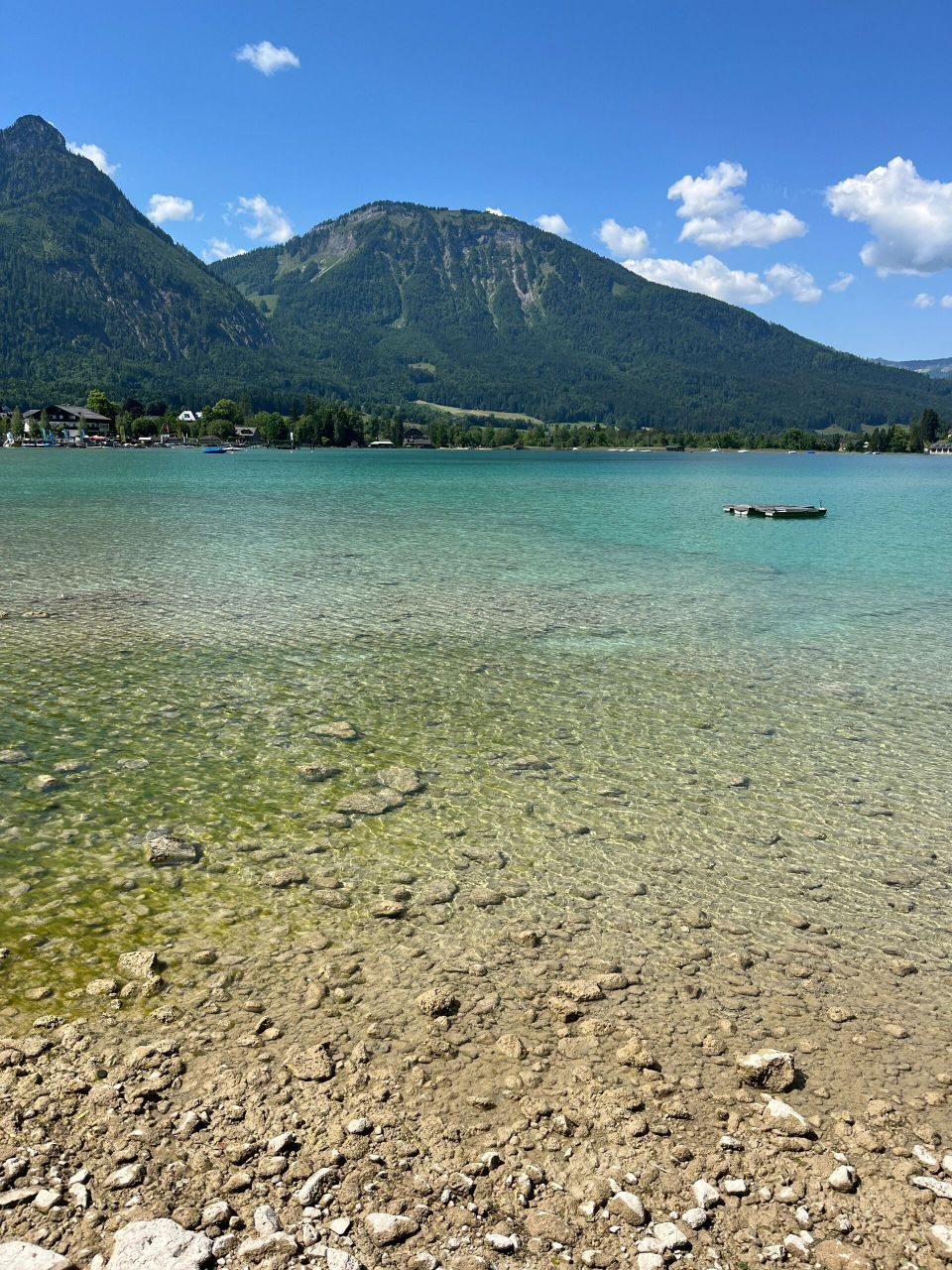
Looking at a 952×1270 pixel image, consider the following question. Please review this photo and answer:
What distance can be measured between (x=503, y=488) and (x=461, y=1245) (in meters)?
109

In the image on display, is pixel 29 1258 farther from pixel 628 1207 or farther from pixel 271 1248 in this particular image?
pixel 628 1207

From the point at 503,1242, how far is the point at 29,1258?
2.80 m

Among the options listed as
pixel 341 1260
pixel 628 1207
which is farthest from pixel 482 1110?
pixel 341 1260

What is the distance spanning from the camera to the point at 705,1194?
542cm

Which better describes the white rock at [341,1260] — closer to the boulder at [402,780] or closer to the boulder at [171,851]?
the boulder at [171,851]

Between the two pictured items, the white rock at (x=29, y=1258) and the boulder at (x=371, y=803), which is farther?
the boulder at (x=371, y=803)

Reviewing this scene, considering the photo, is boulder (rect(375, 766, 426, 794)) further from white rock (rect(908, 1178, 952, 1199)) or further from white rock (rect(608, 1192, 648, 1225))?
white rock (rect(908, 1178, 952, 1199))

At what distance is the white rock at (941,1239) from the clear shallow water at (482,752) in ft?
8.89

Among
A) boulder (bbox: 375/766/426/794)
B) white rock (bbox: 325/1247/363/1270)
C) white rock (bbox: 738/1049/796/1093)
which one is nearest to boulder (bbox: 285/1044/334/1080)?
white rock (bbox: 325/1247/363/1270)

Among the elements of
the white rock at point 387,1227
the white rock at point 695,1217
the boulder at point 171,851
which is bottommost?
the boulder at point 171,851

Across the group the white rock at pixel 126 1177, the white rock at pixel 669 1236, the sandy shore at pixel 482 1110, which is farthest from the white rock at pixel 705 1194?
the white rock at pixel 126 1177

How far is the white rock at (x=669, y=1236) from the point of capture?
5.02 m

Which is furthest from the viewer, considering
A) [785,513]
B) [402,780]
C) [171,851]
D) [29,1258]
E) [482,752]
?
[785,513]

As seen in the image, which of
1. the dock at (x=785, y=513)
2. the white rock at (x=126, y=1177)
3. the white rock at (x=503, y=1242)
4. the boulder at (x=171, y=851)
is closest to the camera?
the white rock at (x=503, y=1242)
